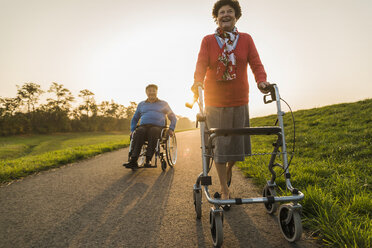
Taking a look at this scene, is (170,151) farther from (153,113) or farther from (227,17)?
(227,17)

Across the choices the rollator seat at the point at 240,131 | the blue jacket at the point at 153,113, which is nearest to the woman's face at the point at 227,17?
the rollator seat at the point at 240,131

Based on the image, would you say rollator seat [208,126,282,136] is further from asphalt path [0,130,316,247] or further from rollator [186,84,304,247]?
asphalt path [0,130,316,247]

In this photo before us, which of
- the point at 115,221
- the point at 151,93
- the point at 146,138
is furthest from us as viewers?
the point at 151,93

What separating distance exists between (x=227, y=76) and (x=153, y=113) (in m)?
2.82

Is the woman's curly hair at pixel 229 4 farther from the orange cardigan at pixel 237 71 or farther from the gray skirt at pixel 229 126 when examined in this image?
the gray skirt at pixel 229 126

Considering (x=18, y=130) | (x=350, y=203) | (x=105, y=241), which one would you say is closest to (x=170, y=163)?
(x=105, y=241)

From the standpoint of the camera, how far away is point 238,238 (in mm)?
1703

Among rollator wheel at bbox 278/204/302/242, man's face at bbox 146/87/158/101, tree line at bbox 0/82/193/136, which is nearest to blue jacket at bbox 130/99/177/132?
man's face at bbox 146/87/158/101

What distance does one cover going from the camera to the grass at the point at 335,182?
155 cm

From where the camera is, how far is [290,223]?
5.30ft

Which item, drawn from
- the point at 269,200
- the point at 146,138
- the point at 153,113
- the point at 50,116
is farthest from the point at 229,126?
the point at 50,116

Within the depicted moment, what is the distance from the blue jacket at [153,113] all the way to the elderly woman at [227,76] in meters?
2.53

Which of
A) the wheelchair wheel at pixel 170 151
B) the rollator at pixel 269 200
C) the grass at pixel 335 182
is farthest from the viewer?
the wheelchair wheel at pixel 170 151

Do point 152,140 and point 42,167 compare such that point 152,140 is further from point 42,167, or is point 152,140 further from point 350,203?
point 350,203
